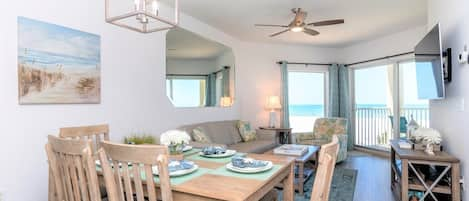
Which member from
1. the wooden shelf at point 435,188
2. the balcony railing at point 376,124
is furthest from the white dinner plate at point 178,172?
the balcony railing at point 376,124

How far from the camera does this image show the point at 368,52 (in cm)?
598

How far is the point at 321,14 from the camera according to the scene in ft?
13.6

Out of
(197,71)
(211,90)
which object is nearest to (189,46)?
(197,71)

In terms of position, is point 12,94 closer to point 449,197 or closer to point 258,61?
point 449,197

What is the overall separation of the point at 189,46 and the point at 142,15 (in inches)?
123

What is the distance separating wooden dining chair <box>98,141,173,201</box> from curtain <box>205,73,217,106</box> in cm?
365

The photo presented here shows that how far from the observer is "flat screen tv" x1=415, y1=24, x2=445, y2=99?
2.56 m

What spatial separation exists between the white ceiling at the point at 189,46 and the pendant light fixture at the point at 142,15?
15.1 inches

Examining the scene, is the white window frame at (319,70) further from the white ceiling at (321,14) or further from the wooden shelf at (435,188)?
the wooden shelf at (435,188)

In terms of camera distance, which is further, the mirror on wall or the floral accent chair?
the floral accent chair

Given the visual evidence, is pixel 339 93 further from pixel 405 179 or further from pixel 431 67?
pixel 405 179

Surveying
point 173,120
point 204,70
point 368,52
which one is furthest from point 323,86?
point 173,120

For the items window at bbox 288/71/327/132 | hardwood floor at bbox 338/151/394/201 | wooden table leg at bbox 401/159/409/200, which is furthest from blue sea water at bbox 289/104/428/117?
wooden table leg at bbox 401/159/409/200

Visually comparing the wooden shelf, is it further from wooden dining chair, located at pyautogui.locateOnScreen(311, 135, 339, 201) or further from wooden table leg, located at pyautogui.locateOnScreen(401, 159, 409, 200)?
wooden dining chair, located at pyautogui.locateOnScreen(311, 135, 339, 201)
